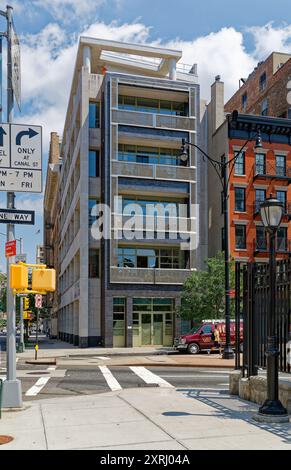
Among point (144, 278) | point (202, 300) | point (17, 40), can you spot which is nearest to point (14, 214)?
point (17, 40)

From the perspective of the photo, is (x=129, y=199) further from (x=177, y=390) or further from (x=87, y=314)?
(x=177, y=390)

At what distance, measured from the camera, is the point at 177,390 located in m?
14.4

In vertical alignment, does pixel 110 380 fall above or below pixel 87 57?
below

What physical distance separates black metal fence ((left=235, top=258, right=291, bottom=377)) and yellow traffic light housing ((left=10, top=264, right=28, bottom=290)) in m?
4.60

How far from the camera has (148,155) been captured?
43719 millimetres

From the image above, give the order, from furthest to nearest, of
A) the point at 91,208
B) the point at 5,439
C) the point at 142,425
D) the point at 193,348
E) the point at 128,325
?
1. the point at 91,208
2. the point at 128,325
3. the point at 193,348
4. the point at 142,425
5. the point at 5,439

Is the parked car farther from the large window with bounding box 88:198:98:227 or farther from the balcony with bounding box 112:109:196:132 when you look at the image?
the balcony with bounding box 112:109:196:132

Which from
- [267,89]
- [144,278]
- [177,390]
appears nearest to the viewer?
[177,390]

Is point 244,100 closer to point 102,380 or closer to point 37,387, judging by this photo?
point 102,380

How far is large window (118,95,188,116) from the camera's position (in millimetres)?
44219

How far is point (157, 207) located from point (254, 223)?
8275 mm

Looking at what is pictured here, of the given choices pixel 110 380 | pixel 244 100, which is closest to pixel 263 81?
pixel 244 100

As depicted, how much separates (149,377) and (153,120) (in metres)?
27.9

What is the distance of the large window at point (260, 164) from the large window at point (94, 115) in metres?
13.2
